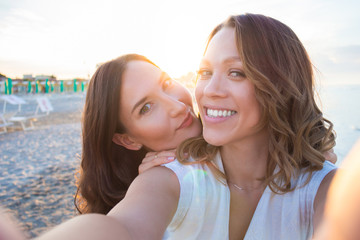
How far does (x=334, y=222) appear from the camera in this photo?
51.6 inches

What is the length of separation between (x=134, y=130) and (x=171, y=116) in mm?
419

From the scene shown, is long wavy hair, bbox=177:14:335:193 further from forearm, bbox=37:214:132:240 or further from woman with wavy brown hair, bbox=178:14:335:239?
forearm, bbox=37:214:132:240

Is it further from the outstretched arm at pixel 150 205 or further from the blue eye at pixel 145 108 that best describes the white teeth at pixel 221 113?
the blue eye at pixel 145 108

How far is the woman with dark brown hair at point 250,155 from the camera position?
74.5 inches

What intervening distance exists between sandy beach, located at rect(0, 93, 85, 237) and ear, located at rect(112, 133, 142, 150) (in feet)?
3.82

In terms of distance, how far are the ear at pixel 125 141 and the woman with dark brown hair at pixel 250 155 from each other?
900 millimetres

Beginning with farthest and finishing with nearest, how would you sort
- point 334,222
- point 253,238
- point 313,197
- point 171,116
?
1. point 171,116
2. point 253,238
3. point 313,197
4. point 334,222

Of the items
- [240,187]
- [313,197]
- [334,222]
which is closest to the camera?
[334,222]

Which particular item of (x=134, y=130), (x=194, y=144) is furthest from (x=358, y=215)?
(x=134, y=130)

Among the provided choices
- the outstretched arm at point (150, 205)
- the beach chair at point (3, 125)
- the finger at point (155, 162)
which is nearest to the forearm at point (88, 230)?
the outstretched arm at point (150, 205)

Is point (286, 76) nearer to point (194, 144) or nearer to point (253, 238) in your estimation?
point (194, 144)

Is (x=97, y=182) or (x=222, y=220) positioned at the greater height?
(x=222, y=220)

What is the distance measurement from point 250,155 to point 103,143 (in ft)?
4.80

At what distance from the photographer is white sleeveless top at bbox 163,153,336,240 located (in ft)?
6.18
